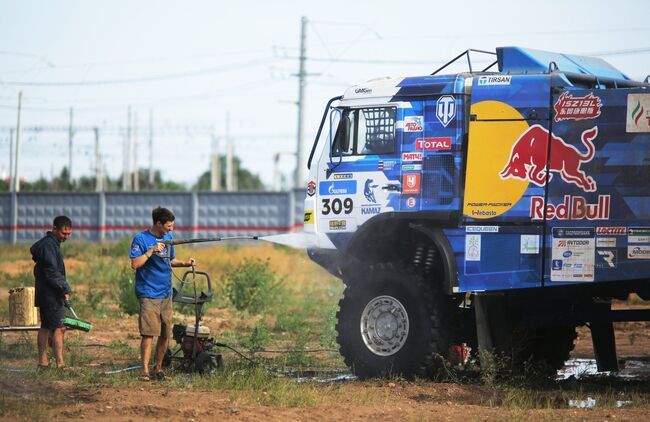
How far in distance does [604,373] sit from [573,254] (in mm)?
2968

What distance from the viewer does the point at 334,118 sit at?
513 inches

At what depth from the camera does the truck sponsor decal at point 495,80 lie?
11727 millimetres

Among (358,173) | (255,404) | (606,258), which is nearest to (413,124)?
(358,173)

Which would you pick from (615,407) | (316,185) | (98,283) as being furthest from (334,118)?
(98,283)

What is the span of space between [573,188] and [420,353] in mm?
2598

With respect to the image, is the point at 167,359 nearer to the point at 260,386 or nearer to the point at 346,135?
the point at 260,386

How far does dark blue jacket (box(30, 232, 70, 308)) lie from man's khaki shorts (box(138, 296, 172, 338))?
4.02ft

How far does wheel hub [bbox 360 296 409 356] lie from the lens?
1226 cm

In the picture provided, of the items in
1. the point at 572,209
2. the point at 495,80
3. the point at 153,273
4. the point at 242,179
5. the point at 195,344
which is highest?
the point at 242,179

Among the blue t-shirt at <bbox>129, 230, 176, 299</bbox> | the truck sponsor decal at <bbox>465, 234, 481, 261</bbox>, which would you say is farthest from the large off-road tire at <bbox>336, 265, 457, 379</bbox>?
the blue t-shirt at <bbox>129, 230, 176, 299</bbox>

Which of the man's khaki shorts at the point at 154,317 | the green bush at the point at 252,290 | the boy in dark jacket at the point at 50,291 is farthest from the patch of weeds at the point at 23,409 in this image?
the green bush at the point at 252,290

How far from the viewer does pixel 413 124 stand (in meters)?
12.4

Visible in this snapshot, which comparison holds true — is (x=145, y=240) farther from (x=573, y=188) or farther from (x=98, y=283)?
(x=98, y=283)

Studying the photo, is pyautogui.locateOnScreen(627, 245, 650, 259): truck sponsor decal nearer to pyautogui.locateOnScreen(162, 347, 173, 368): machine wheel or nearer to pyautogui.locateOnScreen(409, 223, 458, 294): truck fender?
pyautogui.locateOnScreen(409, 223, 458, 294): truck fender
